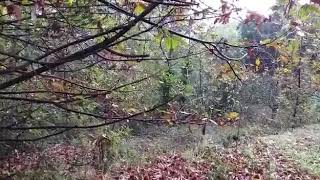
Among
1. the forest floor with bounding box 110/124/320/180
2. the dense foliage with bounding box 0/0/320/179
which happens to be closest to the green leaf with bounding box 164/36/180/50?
the dense foliage with bounding box 0/0/320/179

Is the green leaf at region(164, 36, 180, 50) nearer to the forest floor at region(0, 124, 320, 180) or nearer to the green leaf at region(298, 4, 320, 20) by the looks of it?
the green leaf at region(298, 4, 320, 20)

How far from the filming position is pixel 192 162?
797cm

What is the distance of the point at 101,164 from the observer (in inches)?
277

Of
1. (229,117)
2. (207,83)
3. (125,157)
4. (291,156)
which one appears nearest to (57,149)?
(125,157)

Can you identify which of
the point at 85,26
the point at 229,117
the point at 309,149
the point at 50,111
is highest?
the point at 85,26

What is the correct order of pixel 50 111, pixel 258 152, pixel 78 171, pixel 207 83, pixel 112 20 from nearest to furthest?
pixel 112 20 < pixel 50 111 < pixel 78 171 < pixel 258 152 < pixel 207 83

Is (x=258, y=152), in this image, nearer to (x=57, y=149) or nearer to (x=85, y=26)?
(x=57, y=149)

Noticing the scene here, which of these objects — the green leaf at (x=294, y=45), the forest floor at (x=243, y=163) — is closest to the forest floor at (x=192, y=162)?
the forest floor at (x=243, y=163)

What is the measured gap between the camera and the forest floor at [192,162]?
21.2 ft

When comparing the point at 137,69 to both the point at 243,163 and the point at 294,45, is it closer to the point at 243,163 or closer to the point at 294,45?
the point at 243,163

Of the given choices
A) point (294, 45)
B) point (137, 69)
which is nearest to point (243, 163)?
point (137, 69)

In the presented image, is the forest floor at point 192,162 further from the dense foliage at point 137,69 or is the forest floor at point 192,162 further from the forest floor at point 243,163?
the dense foliage at point 137,69

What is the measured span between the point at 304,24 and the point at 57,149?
6883 millimetres

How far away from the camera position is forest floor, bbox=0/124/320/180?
6.48 m
